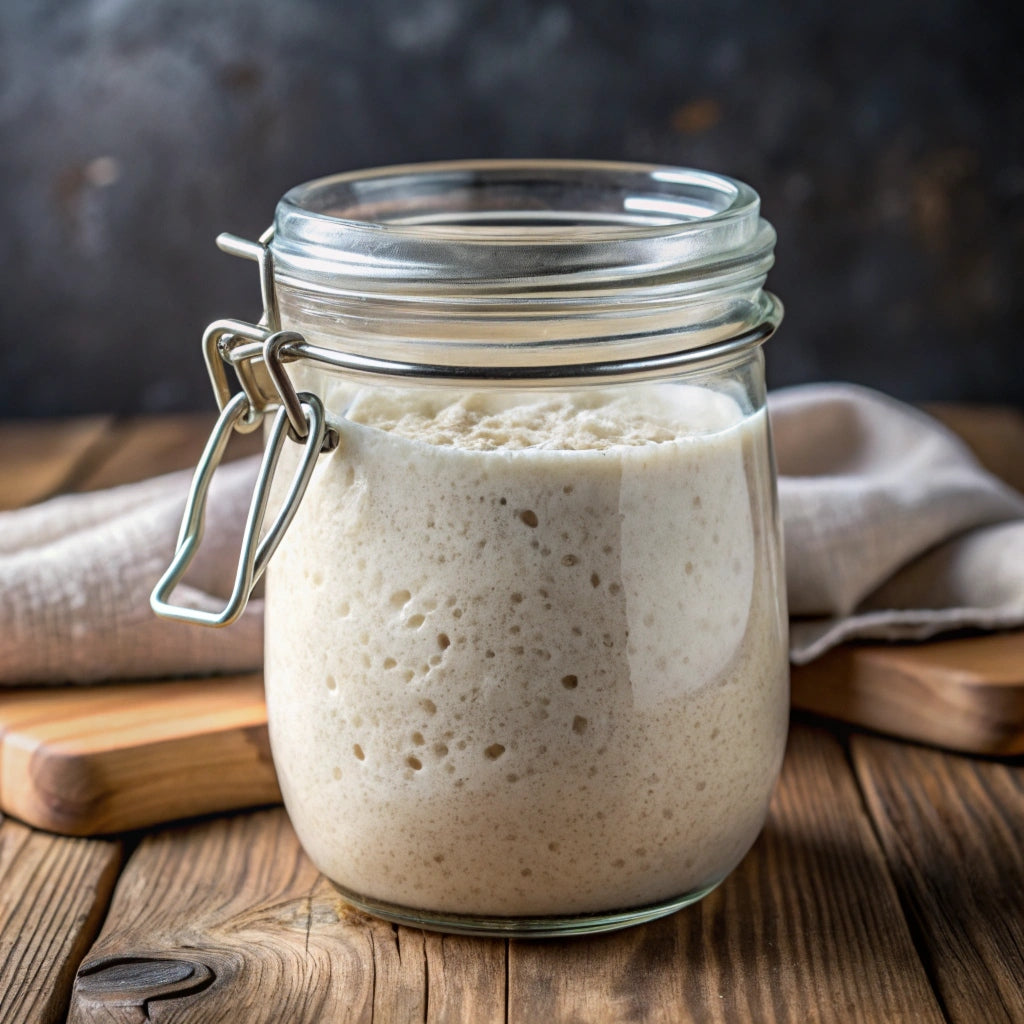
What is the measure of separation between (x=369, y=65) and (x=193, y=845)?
0.88 m

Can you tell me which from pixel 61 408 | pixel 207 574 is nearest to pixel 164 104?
pixel 61 408

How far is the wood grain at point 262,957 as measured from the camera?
51 cm

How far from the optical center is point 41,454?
1.26 meters

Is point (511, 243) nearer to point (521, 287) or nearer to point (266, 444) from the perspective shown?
point (521, 287)

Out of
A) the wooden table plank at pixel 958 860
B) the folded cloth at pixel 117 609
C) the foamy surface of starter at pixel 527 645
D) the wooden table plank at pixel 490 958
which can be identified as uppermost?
the foamy surface of starter at pixel 527 645

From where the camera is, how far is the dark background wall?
131 cm

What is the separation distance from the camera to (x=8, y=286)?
55.1 inches

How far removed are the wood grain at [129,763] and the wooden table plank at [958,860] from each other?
0.31 metres

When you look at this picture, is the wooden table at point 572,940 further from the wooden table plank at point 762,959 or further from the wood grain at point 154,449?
the wood grain at point 154,449

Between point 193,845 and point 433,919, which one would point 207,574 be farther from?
point 433,919

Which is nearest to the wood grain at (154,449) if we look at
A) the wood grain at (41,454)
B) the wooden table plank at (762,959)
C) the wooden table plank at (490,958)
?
the wood grain at (41,454)

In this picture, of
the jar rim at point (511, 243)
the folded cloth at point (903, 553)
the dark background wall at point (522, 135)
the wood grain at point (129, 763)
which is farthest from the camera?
the dark background wall at point (522, 135)

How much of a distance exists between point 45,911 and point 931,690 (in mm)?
454

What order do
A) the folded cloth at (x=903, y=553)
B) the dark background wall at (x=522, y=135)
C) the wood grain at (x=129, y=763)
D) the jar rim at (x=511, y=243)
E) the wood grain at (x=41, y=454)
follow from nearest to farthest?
the jar rim at (x=511, y=243) < the wood grain at (x=129, y=763) < the folded cloth at (x=903, y=553) < the wood grain at (x=41, y=454) < the dark background wall at (x=522, y=135)
